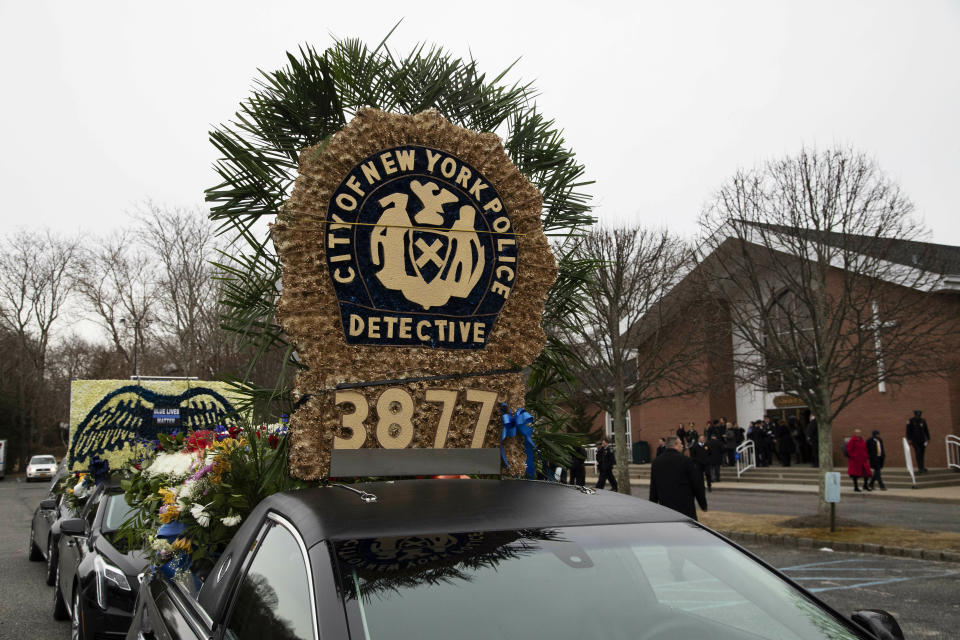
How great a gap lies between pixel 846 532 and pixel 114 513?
445 inches

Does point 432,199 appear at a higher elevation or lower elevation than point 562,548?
higher

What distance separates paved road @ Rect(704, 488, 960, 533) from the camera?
15242 mm

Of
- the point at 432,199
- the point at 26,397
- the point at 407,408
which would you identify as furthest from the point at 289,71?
the point at 26,397

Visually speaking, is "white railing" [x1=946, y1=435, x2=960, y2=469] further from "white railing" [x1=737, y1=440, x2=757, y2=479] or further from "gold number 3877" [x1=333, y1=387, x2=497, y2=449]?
"gold number 3877" [x1=333, y1=387, x2=497, y2=449]

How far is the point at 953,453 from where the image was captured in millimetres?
25078

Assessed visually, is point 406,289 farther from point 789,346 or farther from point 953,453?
point 953,453

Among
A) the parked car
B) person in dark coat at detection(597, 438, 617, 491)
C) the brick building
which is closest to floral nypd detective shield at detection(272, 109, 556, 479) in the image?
the parked car

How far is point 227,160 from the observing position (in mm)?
4852

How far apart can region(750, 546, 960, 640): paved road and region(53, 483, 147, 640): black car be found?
558cm

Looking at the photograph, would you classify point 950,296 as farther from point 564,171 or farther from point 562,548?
point 562,548

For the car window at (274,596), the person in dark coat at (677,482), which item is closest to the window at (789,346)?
the person in dark coat at (677,482)

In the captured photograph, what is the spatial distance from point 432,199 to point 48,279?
5598 centimetres

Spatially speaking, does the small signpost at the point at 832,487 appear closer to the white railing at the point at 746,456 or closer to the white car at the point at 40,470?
the white railing at the point at 746,456

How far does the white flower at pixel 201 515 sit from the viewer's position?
3.98 meters
